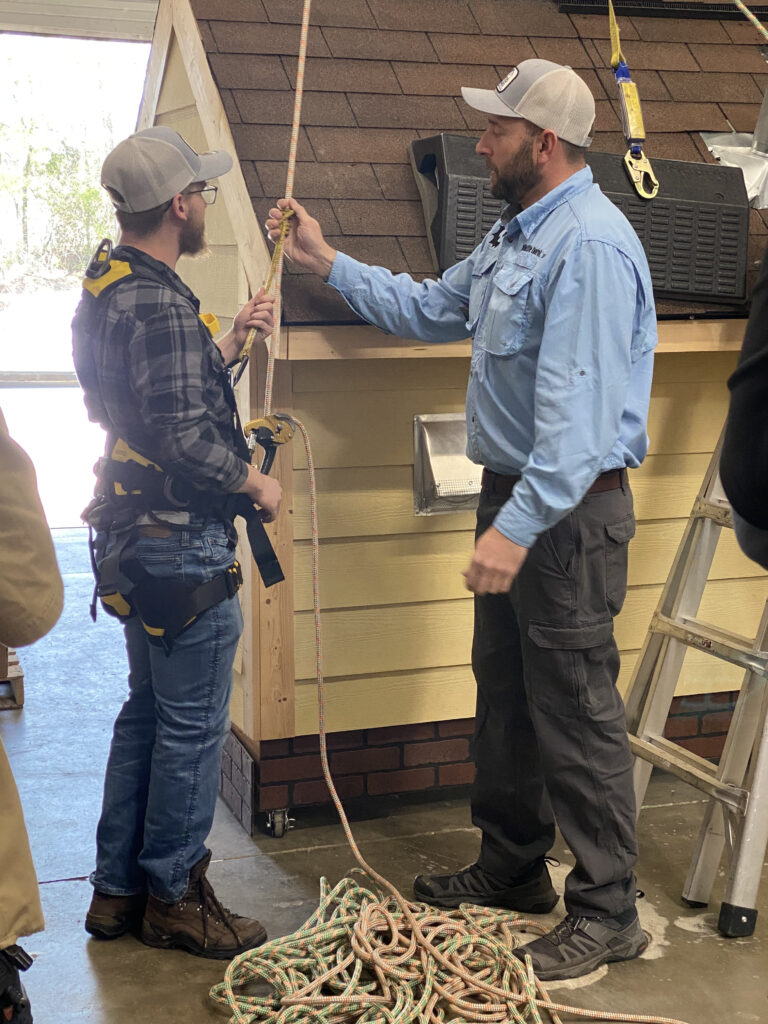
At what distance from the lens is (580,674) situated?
2.45m

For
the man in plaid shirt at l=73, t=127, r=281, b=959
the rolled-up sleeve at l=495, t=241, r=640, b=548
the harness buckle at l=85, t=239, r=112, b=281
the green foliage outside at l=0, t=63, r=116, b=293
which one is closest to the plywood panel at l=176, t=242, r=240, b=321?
the man in plaid shirt at l=73, t=127, r=281, b=959

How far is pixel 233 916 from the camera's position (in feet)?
8.54

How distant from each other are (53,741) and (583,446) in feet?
7.86

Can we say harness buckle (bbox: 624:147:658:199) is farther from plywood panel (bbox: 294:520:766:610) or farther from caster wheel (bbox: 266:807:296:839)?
caster wheel (bbox: 266:807:296:839)

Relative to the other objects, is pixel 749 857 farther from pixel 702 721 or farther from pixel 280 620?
pixel 280 620

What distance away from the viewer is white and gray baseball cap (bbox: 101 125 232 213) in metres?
2.31

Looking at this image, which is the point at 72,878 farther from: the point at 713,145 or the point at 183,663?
the point at 713,145

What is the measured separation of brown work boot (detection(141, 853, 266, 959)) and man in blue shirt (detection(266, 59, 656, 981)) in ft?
2.14

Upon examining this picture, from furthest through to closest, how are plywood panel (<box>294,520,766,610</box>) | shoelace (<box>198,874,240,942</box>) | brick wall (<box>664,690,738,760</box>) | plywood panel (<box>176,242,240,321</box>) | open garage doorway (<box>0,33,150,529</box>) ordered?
open garage doorway (<box>0,33,150,529</box>) < brick wall (<box>664,690,738,760</box>) < plywood panel (<box>176,242,240,321</box>) < plywood panel (<box>294,520,766,610</box>) < shoelace (<box>198,874,240,942</box>)

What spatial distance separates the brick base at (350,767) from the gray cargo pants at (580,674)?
677 mm

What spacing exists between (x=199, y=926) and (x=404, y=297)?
1.52 meters

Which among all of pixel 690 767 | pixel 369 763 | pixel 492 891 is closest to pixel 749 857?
pixel 690 767

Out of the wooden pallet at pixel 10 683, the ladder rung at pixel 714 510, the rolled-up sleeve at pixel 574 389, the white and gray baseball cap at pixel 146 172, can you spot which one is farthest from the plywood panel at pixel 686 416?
the wooden pallet at pixel 10 683

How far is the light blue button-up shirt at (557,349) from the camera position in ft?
7.35
